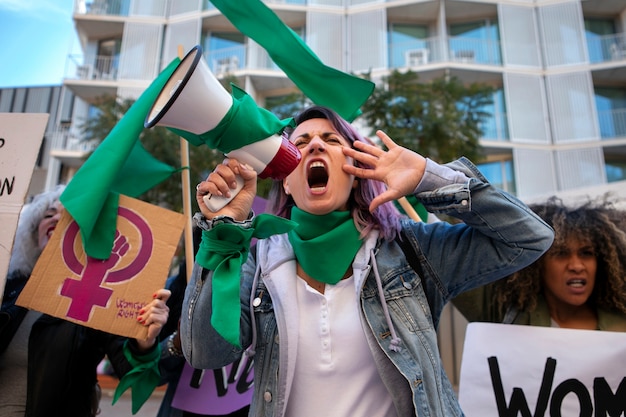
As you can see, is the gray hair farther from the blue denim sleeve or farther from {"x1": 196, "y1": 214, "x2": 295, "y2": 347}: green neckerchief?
the blue denim sleeve

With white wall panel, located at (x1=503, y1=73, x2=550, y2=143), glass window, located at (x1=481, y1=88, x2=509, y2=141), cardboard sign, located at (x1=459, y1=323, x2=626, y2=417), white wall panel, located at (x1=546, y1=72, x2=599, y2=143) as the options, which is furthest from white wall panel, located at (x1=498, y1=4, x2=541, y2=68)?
cardboard sign, located at (x1=459, y1=323, x2=626, y2=417)

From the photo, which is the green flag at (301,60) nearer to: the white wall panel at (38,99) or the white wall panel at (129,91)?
the white wall panel at (129,91)

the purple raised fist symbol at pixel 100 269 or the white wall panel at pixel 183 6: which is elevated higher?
the white wall panel at pixel 183 6

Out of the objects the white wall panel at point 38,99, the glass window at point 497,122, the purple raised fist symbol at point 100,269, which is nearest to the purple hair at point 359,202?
the purple raised fist symbol at point 100,269

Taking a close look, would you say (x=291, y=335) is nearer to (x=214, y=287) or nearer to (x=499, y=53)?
(x=214, y=287)

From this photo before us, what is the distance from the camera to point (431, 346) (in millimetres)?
1303

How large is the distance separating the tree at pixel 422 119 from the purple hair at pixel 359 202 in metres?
7.08

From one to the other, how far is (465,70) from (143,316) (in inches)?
599

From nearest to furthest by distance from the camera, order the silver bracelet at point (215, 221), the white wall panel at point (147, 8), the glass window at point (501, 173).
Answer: the silver bracelet at point (215, 221), the glass window at point (501, 173), the white wall panel at point (147, 8)

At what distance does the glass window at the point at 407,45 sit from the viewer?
15.6 m

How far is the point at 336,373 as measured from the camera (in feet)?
4.26

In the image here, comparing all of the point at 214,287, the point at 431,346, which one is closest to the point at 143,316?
the point at 214,287

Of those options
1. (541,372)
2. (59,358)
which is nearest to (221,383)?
(59,358)

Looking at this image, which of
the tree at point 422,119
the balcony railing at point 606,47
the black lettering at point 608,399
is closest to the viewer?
the black lettering at point 608,399
